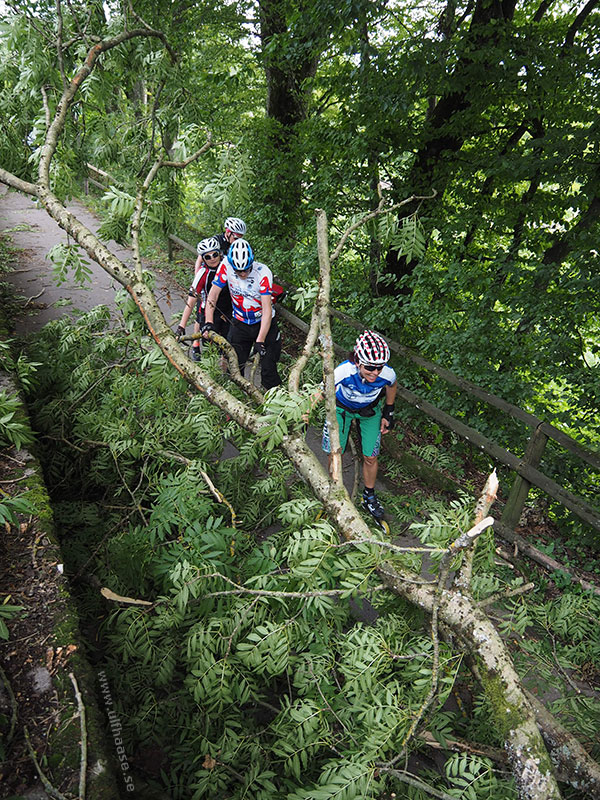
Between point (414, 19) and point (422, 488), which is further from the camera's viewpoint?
point (414, 19)

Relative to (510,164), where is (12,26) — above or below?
above

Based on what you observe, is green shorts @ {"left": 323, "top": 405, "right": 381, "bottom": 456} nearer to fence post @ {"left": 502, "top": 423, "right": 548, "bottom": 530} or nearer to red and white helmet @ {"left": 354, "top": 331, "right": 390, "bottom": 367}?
red and white helmet @ {"left": 354, "top": 331, "right": 390, "bottom": 367}

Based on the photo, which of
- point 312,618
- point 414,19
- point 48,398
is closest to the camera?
point 312,618

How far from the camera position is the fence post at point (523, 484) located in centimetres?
502

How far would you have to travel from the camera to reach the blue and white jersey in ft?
15.2

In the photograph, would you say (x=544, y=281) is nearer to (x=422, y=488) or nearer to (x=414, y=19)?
(x=422, y=488)

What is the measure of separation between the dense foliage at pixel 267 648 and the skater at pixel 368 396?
3.30ft

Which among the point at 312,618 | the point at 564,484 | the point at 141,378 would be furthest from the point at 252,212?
the point at 312,618

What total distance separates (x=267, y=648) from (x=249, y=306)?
4.29m

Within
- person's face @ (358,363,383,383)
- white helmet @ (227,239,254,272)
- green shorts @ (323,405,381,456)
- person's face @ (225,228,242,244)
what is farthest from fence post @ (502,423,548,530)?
person's face @ (225,228,242,244)

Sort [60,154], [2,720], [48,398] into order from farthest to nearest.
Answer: [48,398] < [60,154] < [2,720]

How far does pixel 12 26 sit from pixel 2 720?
591cm

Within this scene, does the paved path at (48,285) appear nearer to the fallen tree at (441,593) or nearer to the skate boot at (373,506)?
the skate boot at (373,506)

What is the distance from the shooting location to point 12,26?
4516mm
